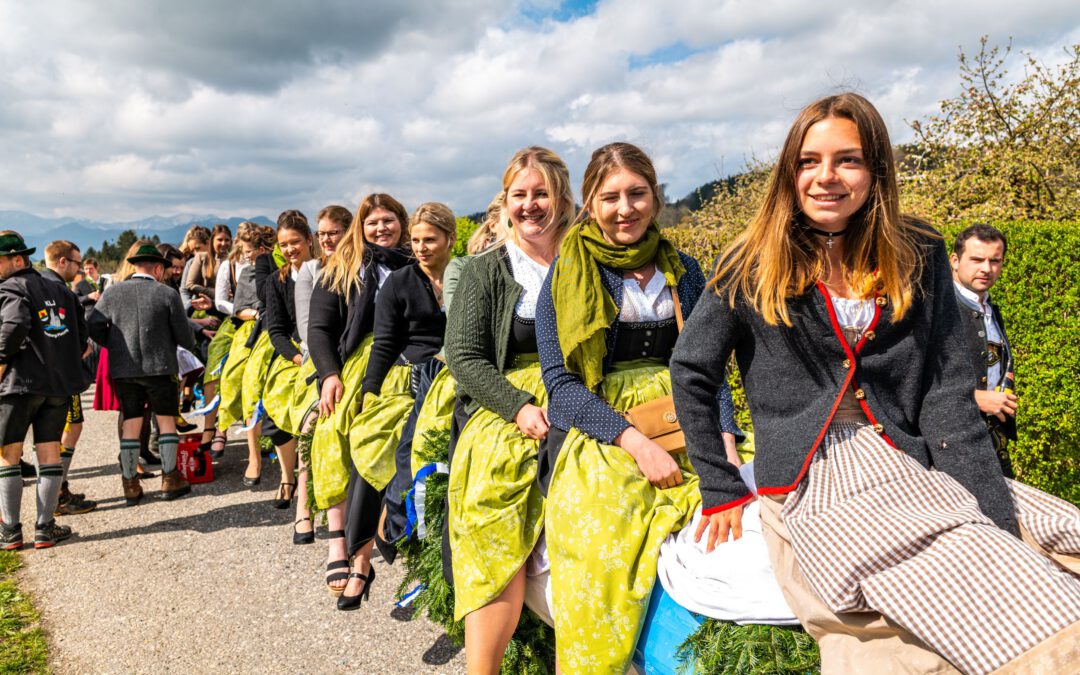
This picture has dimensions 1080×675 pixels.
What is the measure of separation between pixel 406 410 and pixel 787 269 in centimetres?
268

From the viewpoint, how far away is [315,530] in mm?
5961

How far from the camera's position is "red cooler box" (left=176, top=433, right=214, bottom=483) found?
7277 mm

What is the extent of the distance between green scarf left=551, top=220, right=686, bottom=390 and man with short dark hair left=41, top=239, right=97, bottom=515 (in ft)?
18.7

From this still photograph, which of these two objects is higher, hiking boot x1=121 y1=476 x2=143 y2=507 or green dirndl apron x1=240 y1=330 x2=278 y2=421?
green dirndl apron x1=240 y1=330 x2=278 y2=421

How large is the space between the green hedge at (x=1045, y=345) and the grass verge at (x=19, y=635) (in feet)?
21.3

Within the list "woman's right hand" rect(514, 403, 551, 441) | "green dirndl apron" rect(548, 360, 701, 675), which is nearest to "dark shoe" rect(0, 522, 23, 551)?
"woman's right hand" rect(514, 403, 551, 441)

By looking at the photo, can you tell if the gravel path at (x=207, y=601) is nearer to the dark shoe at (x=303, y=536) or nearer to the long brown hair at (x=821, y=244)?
the dark shoe at (x=303, y=536)

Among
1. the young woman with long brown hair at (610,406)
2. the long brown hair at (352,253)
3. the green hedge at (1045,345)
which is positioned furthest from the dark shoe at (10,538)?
the green hedge at (1045,345)

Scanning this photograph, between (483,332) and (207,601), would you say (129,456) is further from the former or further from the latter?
(483,332)

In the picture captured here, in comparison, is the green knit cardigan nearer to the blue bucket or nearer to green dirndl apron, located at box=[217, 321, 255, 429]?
the blue bucket

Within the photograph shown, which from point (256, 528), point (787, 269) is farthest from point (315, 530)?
point (787, 269)

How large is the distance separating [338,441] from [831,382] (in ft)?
10.5

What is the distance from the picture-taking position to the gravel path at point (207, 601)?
3.97 m

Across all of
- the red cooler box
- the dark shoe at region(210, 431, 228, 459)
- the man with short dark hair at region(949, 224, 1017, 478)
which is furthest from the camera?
the dark shoe at region(210, 431, 228, 459)
